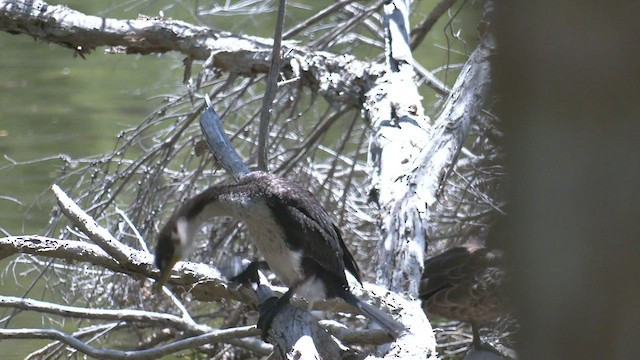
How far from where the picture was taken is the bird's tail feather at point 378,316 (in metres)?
3.61

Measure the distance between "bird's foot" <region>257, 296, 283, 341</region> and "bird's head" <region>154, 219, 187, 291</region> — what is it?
1.22 feet

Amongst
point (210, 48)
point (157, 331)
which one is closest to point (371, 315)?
point (210, 48)

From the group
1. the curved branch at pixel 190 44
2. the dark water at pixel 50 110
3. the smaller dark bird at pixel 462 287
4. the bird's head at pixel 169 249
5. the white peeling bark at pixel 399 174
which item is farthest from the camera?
the dark water at pixel 50 110

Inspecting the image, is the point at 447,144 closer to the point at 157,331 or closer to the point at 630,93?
the point at 157,331

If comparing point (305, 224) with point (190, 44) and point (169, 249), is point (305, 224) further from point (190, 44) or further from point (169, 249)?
point (190, 44)

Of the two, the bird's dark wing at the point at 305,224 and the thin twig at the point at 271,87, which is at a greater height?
the thin twig at the point at 271,87

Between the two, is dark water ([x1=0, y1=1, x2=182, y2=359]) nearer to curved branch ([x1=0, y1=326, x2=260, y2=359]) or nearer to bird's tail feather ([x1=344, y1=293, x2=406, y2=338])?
curved branch ([x1=0, y1=326, x2=260, y2=359])

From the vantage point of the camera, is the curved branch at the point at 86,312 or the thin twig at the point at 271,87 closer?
the curved branch at the point at 86,312

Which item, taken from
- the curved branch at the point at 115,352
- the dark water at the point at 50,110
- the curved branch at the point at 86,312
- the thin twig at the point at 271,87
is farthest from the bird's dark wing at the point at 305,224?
the dark water at the point at 50,110

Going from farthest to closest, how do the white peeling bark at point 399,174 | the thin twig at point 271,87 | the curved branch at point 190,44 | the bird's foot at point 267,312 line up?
the curved branch at point 190,44 → the thin twig at point 271,87 → the white peeling bark at point 399,174 → the bird's foot at point 267,312

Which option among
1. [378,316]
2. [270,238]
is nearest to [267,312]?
[270,238]

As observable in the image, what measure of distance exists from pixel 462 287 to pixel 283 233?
1.90m

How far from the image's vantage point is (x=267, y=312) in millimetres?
3525

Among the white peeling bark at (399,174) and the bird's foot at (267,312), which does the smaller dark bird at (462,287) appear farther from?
the bird's foot at (267,312)
